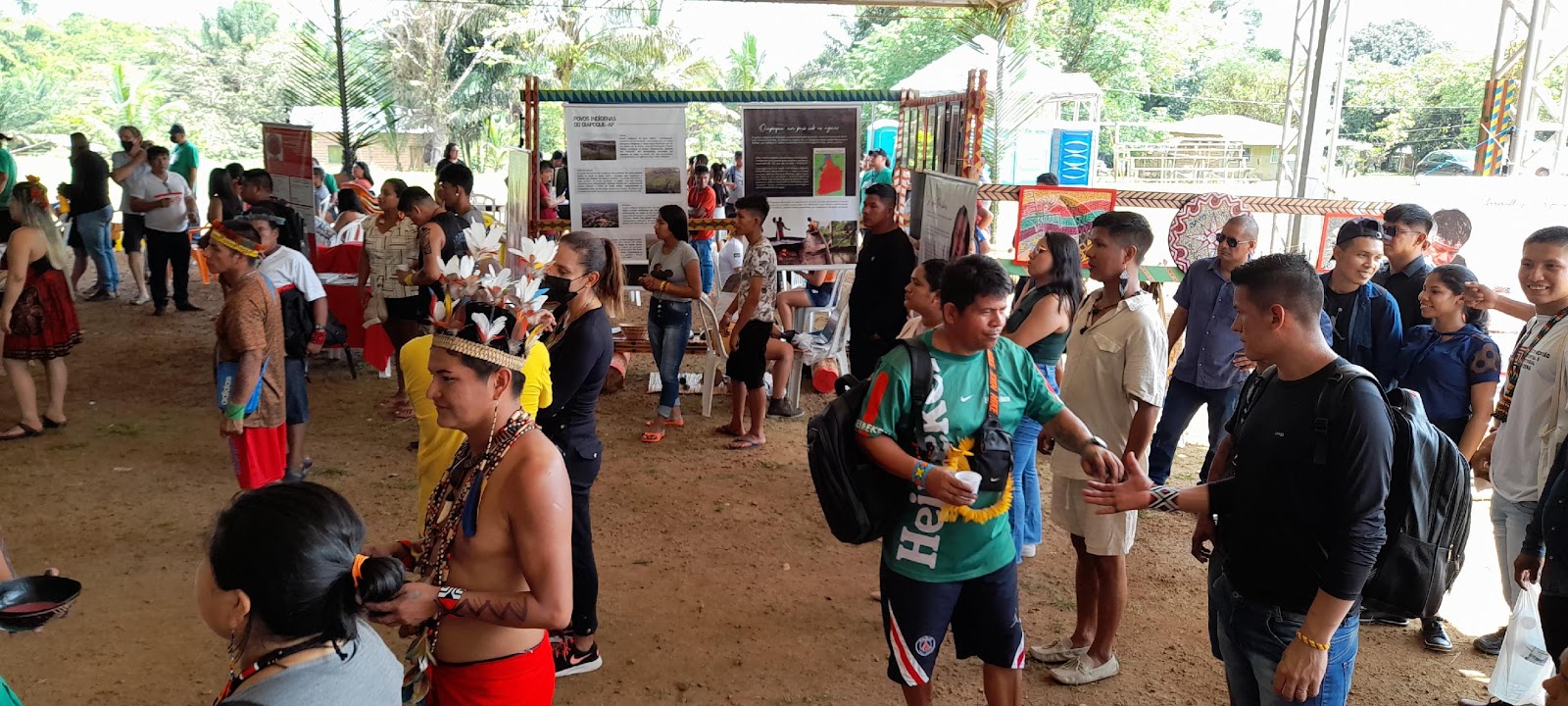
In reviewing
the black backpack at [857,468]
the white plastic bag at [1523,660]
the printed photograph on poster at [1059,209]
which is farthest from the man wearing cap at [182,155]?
the white plastic bag at [1523,660]

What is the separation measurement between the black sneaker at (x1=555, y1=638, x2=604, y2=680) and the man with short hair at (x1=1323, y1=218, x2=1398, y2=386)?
3476 millimetres

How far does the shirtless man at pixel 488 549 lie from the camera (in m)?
2.08

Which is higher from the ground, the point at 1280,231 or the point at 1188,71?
the point at 1188,71

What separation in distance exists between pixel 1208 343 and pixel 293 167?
811 centimetres

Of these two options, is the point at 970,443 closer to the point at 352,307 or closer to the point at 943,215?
the point at 943,215

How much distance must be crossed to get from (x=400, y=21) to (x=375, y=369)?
25653mm

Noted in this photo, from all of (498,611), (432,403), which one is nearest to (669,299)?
(432,403)

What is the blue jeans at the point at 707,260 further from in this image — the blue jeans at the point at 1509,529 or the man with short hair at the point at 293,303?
the blue jeans at the point at 1509,529

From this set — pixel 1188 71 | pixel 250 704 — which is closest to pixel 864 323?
pixel 250 704

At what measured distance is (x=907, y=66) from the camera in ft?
121

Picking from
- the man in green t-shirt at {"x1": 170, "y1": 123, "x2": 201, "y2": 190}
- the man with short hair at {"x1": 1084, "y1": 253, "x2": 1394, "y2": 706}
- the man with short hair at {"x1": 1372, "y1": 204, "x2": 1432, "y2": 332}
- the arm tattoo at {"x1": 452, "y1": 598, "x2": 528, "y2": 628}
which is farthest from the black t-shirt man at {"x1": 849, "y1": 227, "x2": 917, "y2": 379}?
the man in green t-shirt at {"x1": 170, "y1": 123, "x2": 201, "y2": 190}

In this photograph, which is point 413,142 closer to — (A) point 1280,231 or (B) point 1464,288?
(A) point 1280,231

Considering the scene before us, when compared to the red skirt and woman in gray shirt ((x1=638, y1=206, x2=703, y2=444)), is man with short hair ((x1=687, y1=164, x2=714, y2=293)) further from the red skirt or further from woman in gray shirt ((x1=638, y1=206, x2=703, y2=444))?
the red skirt

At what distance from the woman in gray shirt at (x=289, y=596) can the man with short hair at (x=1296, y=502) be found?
5.68 ft
